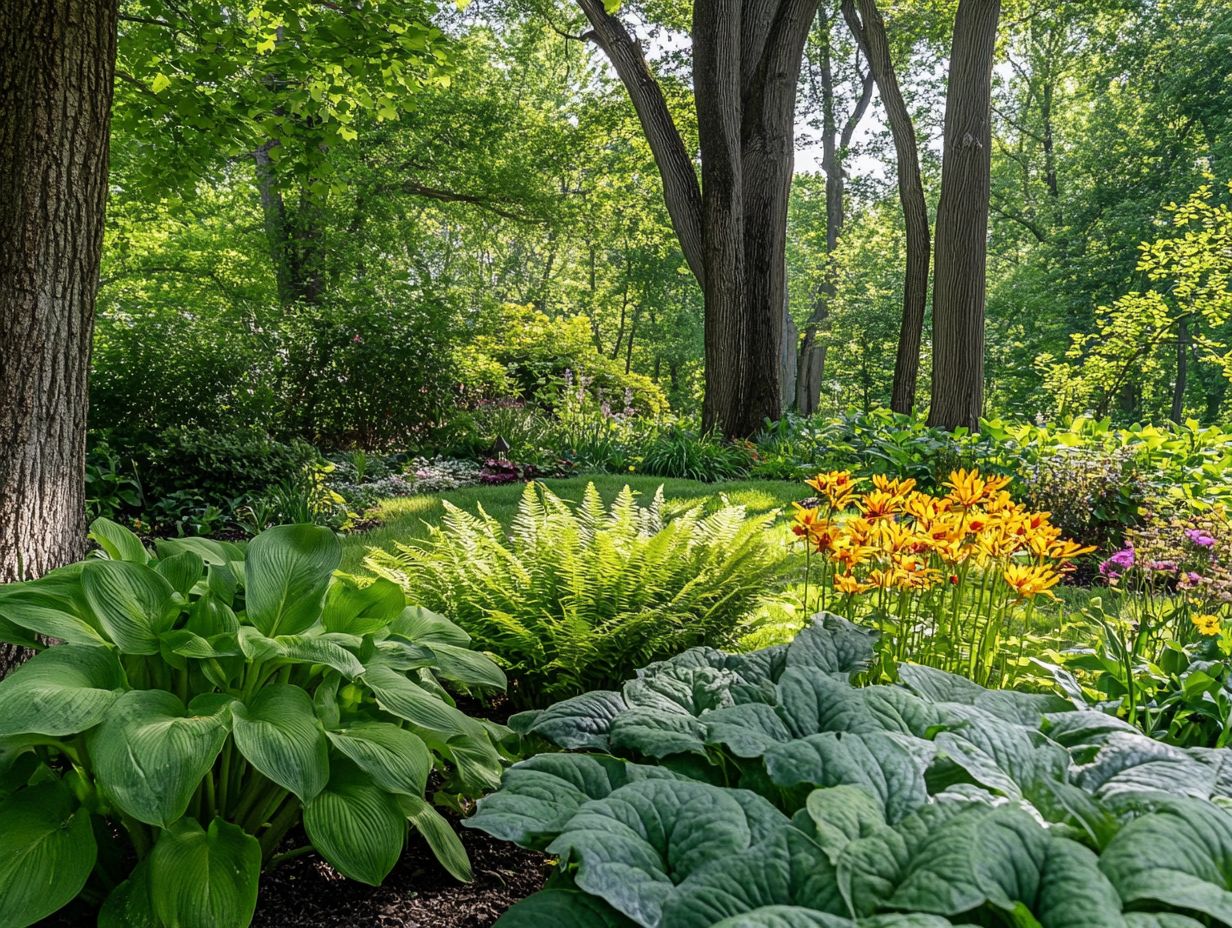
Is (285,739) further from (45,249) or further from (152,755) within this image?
(45,249)

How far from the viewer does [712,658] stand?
85.1 inches

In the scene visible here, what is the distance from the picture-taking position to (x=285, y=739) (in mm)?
1446

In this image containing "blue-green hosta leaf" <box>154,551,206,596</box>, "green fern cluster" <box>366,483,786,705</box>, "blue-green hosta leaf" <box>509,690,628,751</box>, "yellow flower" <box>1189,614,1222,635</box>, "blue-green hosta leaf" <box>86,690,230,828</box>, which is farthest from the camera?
"green fern cluster" <box>366,483,786,705</box>

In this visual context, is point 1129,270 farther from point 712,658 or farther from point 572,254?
point 712,658

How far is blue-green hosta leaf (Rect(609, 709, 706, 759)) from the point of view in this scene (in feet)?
5.25

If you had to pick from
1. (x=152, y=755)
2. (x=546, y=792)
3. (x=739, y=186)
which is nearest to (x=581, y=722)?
(x=546, y=792)

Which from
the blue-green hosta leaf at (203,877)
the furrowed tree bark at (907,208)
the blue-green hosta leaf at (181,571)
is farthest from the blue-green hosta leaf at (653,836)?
the furrowed tree bark at (907,208)

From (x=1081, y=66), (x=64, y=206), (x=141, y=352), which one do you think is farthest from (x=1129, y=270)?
(x=64, y=206)

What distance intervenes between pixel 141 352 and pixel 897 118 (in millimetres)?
9674

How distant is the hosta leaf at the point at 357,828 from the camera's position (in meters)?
1.45

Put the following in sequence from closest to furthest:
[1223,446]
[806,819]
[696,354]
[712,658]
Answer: [806,819] → [712,658] → [1223,446] → [696,354]

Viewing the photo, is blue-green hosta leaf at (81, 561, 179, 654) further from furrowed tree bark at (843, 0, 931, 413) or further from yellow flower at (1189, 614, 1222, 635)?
furrowed tree bark at (843, 0, 931, 413)

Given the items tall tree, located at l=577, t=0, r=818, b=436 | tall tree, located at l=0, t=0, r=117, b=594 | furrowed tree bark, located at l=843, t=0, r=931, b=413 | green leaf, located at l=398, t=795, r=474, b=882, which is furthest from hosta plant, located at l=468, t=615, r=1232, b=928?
furrowed tree bark, located at l=843, t=0, r=931, b=413

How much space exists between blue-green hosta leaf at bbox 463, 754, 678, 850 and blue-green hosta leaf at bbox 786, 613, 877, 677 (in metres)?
0.55
